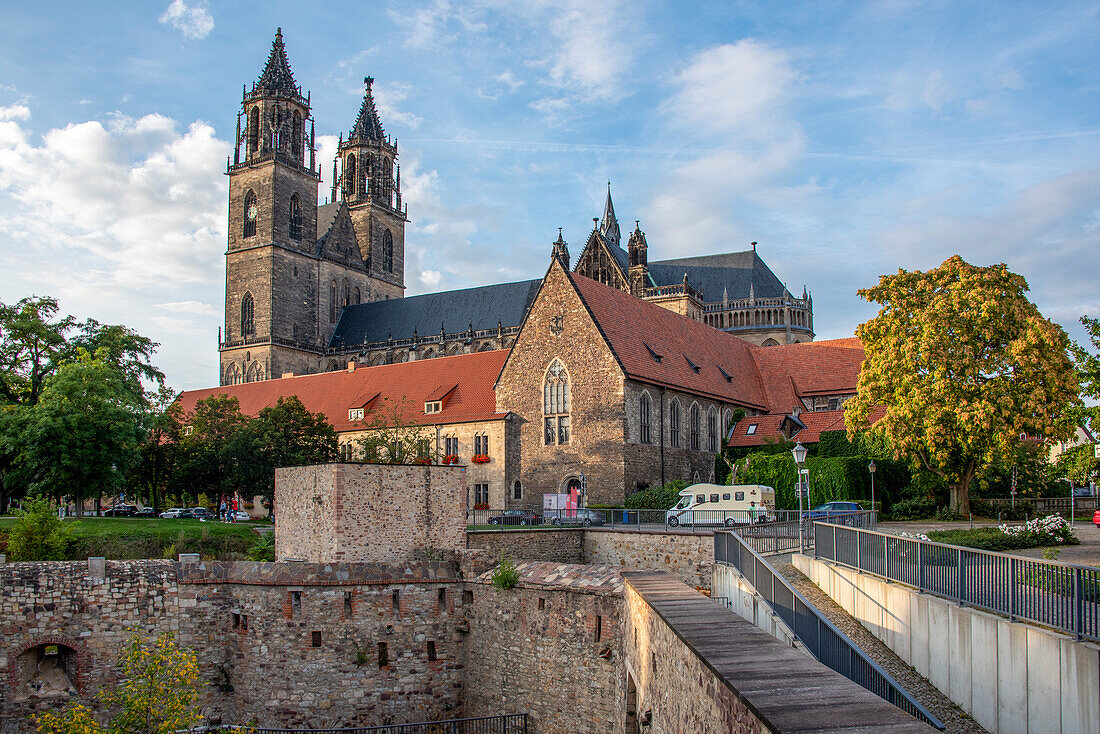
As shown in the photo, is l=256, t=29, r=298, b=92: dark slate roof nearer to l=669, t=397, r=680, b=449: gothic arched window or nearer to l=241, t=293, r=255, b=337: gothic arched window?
l=241, t=293, r=255, b=337: gothic arched window

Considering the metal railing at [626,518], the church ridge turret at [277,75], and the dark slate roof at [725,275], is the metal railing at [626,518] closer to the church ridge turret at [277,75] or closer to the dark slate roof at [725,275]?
the dark slate roof at [725,275]

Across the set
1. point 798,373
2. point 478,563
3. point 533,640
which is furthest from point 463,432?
point 533,640

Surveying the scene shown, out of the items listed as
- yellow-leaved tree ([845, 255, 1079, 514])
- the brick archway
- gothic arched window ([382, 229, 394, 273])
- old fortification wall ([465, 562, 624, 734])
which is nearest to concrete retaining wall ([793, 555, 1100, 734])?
old fortification wall ([465, 562, 624, 734])

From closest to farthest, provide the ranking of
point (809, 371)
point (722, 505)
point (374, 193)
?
1. point (722, 505)
2. point (809, 371)
3. point (374, 193)

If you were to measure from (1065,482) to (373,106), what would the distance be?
88481mm

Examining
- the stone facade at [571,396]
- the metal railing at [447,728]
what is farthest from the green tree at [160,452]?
the metal railing at [447,728]

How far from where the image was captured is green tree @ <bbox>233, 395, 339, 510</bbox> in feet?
139

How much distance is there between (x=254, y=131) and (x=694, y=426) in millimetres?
65772

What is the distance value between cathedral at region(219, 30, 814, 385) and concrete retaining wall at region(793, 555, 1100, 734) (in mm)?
66219

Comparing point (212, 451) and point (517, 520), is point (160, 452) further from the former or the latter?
point (517, 520)

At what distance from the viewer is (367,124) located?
10944 centimetres

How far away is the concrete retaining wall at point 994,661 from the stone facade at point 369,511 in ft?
→ 43.0

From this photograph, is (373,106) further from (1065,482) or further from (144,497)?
(1065,482)

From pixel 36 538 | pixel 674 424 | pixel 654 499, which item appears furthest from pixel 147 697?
pixel 674 424
